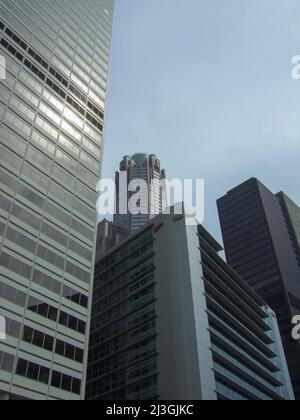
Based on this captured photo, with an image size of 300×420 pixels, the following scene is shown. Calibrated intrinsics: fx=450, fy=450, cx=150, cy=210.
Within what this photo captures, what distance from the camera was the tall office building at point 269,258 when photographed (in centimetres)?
16750

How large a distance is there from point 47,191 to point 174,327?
99.1ft

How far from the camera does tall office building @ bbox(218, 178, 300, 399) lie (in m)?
168

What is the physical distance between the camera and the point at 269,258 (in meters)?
180

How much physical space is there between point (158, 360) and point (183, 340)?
17.0 feet

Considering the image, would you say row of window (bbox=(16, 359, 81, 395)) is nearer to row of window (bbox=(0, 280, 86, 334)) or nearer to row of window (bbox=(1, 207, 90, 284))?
row of window (bbox=(0, 280, 86, 334))

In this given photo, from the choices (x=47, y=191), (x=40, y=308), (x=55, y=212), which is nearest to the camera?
(x=40, y=308)

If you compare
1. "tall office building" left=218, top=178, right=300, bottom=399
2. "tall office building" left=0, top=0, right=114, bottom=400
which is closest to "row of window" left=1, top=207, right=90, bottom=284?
"tall office building" left=0, top=0, right=114, bottom=400

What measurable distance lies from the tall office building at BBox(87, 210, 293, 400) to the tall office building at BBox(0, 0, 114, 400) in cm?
2112

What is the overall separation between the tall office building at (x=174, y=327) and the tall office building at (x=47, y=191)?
21.1m

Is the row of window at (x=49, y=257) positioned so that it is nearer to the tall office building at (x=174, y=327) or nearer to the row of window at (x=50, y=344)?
the row of window at (x=50, y=344)

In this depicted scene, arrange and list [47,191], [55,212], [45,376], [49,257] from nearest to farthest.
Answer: [45,376]
[49,257]
[55,212]
[47,191]

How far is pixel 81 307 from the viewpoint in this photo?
5378cm

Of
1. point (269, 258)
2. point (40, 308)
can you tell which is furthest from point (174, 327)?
point (269, 258)

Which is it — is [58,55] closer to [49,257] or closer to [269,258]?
[49,257]
